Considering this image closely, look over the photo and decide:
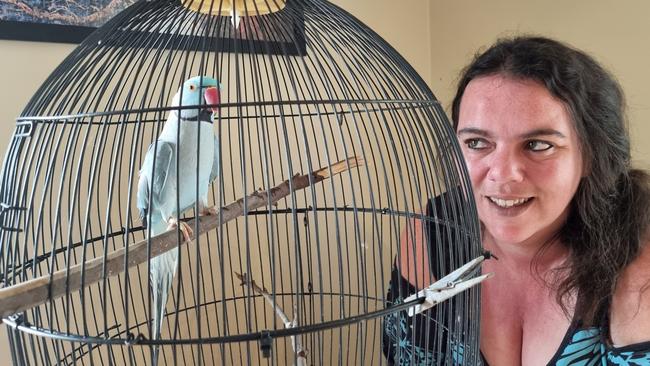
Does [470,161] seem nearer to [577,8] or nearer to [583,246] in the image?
[583,246]

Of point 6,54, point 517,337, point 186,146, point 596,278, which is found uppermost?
point 6,54

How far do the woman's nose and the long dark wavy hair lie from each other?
117 mm

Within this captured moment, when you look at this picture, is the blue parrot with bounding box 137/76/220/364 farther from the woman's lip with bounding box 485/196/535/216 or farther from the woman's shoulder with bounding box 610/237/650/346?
the woman's shoulder with bounding box 610/237/650/346

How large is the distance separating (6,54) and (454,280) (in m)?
0.72

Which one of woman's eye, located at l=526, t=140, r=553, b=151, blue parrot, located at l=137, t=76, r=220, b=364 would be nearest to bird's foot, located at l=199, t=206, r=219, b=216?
blue parrot, located at l=137, t=76, r=220, b=364

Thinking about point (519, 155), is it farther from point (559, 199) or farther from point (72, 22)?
point (72, 22)

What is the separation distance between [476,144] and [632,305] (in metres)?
0.34

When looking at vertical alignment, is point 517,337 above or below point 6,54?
below

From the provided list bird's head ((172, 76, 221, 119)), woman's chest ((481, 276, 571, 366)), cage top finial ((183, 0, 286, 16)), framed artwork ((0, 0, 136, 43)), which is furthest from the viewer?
woman's chest ((481, 276, 571, 366))

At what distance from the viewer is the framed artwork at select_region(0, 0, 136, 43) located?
2.67ft

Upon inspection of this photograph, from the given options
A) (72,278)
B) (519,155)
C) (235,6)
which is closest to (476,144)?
(519,155)

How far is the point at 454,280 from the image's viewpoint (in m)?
0.57

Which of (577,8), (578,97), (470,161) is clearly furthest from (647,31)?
(470,161)

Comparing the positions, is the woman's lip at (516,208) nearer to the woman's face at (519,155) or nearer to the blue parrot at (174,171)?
the woman's face at (519,155)
